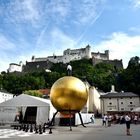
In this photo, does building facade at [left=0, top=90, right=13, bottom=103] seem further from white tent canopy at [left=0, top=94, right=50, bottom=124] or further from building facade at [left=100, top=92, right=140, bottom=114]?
white tent canopy at [left=0, top=94, right=50, bottom=124]

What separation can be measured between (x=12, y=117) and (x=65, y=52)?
147m

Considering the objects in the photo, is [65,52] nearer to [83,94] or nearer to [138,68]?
[138,68]

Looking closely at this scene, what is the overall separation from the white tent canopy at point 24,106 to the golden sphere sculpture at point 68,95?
9154 mm

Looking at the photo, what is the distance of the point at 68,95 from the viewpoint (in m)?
26.8

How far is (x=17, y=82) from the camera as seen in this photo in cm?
12019

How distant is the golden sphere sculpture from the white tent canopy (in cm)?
915

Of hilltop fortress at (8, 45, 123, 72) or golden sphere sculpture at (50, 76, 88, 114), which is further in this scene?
hilltop fortress at (8, 45, 123, 72)

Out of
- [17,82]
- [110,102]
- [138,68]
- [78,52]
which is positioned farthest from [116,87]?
[78,52]

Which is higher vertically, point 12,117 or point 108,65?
point 108,65

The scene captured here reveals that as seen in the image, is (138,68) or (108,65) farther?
(108,65)

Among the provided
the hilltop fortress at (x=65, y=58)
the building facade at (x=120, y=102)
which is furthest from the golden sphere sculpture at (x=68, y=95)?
the hilltop fortress at (x=65, y=58)

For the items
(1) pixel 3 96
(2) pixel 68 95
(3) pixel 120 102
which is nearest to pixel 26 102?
(2) pixel 68 95

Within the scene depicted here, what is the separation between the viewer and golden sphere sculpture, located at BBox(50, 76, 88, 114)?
26.9m

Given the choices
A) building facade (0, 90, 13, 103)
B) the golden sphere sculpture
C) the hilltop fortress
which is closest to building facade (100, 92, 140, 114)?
building facade (0, 90, 13, 103)
